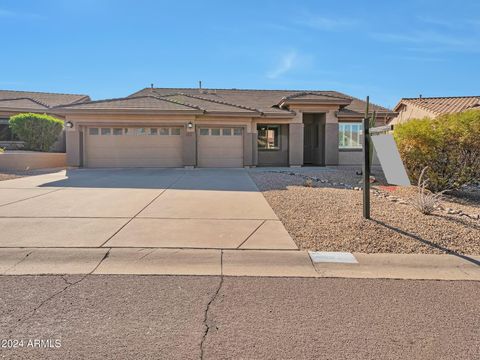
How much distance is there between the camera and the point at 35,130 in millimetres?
18266

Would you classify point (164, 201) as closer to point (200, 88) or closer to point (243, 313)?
point (243, 313)

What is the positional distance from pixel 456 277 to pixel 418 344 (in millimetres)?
1828

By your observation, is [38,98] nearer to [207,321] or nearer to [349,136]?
[349,136]

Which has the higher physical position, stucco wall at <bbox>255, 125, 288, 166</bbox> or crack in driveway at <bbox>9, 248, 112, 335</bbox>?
stucco wall at <bbox>255, 125, 288, 166</bbox>

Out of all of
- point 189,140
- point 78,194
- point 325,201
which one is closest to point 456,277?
point 325,201

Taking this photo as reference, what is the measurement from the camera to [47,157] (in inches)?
685

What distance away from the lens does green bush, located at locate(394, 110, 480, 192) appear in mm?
8445

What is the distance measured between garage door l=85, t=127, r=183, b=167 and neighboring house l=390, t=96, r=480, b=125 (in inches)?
612

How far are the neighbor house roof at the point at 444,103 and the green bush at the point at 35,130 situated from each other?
25.0 metres

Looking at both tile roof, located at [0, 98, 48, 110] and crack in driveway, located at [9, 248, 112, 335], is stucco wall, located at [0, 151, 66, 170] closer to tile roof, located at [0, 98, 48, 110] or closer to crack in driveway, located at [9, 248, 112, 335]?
tile roof, located at [0, 98, 48, 110]

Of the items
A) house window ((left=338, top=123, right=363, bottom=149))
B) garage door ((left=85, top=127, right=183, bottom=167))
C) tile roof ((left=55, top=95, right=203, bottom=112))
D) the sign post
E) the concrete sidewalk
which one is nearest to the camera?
the concrete sidewalk

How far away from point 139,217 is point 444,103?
26.5m

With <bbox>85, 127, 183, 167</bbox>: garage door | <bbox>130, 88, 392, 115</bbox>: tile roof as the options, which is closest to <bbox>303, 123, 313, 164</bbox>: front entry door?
<bbox>130, 88, 392, 115</bbox>: tile roof

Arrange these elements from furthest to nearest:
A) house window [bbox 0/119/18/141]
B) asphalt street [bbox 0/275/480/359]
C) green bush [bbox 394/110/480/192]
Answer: house window [bbox 0/119/18/141] → green bush [bbox 394/110/480/192] → asphalt street [bbox 0/275/480/359]
